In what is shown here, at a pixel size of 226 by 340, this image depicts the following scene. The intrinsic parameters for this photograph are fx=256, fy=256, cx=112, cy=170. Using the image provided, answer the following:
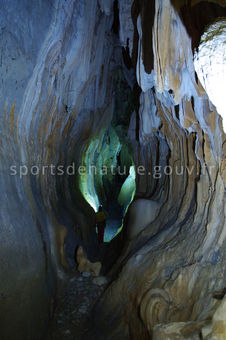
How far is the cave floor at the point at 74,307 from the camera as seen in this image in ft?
14.5

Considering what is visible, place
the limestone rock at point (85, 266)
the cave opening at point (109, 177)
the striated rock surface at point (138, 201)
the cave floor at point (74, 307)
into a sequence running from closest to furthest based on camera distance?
1. the striated rock surface at point (138, 201)
2. the cave floor at point (74, 307)
3. the limestone rock at point (85, 266)
4. the cave opening at point (109, 177)

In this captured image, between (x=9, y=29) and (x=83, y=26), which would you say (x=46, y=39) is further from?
(x=83, y=26)

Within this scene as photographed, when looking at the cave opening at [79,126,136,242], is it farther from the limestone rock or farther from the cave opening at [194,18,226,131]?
the cave opening at [194,18,226,131]

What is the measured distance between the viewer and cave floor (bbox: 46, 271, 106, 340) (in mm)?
4410

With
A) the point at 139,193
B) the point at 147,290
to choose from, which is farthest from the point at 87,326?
the point at 139,193

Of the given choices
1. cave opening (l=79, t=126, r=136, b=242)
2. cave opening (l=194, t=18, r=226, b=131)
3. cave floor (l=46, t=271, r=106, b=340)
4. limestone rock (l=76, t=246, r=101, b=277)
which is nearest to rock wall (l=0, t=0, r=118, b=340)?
cave floor (l=46, t=271, r=106, b=340)

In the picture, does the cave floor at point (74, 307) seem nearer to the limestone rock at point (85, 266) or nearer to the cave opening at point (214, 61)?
the limestone rock at point (85, 266)

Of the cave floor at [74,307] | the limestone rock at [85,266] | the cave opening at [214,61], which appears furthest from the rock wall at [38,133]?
the cave opening at [214,61]

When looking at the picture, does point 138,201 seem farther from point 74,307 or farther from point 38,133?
point 38,133

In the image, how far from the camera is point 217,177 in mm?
3998

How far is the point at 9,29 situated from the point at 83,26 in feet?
8.99

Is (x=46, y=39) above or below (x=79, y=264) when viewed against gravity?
above

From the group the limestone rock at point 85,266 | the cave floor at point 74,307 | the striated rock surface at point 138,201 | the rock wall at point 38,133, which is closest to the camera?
the striated rock surface at point 138,201

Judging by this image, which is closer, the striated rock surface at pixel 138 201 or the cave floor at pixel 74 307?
the striated rock surface at pixel 138 201
